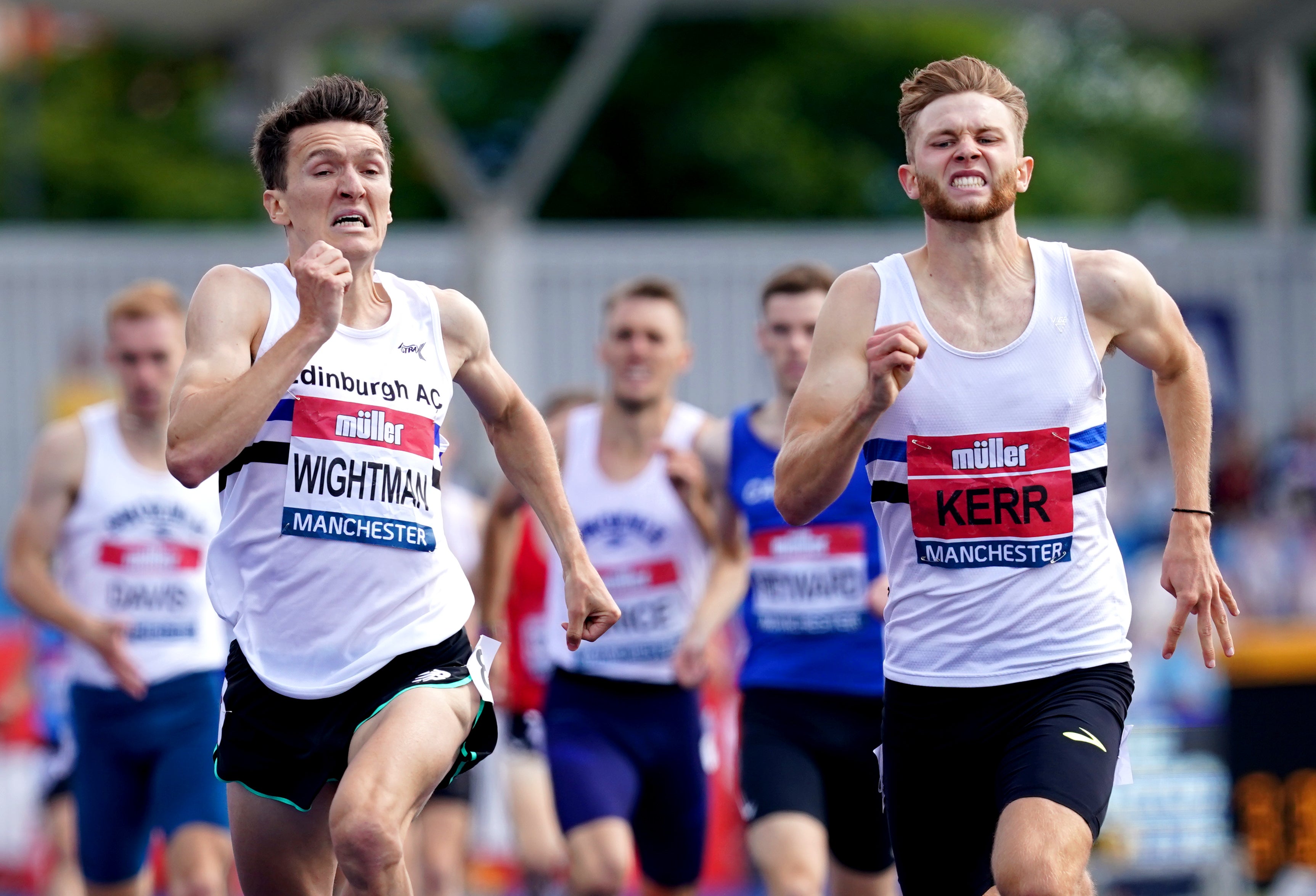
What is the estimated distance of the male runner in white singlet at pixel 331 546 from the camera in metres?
4.53

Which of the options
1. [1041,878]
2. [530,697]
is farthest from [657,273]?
[1041,878]

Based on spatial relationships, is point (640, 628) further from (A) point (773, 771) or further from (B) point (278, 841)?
(B) point (278, 841)

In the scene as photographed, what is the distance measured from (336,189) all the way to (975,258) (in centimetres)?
173

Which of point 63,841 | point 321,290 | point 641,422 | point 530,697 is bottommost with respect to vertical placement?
point 63,841

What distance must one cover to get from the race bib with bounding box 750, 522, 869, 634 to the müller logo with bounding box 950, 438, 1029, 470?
6.38ft

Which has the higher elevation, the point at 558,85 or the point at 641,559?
the point at 558,85

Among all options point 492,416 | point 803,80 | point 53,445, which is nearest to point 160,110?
point 803,80

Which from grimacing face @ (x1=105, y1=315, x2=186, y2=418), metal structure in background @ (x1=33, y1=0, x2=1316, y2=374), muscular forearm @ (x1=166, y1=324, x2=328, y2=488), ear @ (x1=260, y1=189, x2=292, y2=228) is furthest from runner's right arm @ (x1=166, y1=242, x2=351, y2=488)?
metal structure in background @ (x1=33, y1=0, x2=1316, y2=374)

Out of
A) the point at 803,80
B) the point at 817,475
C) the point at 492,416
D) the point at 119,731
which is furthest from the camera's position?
the point at 803,80

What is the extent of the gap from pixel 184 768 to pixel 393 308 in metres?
2.71

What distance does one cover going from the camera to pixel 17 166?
110 feet

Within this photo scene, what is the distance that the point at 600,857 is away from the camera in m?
6.81

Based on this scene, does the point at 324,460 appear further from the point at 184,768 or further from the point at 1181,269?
the point at 1181,269

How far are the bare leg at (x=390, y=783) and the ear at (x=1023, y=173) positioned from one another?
81.0 inches
